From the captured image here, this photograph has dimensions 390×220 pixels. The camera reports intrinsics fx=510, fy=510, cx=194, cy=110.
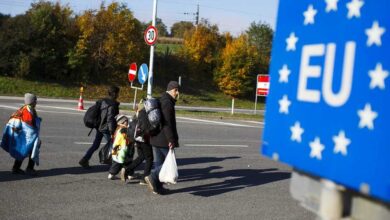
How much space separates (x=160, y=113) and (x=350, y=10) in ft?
21.1

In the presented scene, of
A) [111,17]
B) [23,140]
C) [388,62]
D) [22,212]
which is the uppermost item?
[111,17]

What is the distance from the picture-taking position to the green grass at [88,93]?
33.2 metres

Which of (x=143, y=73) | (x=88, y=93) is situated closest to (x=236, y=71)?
(x=88, y=93)

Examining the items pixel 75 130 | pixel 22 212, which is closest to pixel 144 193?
pixel 22 212

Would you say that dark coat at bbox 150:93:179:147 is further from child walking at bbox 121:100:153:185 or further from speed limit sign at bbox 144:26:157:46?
speed limit sign at bbox 144:26:157:46

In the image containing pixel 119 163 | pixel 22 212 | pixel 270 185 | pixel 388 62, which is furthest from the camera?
pixel 270 185

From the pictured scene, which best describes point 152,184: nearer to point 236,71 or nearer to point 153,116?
point 153,116

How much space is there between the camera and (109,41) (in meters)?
40.4

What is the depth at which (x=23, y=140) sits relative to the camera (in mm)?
8414

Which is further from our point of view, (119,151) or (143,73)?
(143,73)

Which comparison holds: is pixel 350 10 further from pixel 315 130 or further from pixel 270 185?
pixel 270 185

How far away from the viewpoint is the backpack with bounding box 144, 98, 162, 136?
7875 millimetres

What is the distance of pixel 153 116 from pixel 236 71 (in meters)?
38.9

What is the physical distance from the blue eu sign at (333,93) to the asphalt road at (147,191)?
4.92 m
